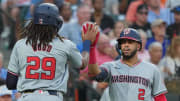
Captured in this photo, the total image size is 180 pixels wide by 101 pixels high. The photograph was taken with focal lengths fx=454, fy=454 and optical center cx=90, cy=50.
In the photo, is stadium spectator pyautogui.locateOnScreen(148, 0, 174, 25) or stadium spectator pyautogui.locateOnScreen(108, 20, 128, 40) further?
stadium spectator pyautogui.locateOnScreen(148, 0, 174, 25)

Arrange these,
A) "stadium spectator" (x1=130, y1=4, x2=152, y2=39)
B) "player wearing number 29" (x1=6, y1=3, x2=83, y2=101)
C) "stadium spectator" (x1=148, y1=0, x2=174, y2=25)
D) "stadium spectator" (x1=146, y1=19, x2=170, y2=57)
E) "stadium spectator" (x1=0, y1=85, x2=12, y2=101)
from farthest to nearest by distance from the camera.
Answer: "stadium spectator" (x1=148, y1=0, x2=174, y2=25)
"stadium spectator" (x1=130, y1=4, x2=152, y2=39)
"stadium spectator" (x1=146, y1=19, x2=170, y2=57)
"stadium spectator" (x1=0, y1=85, x2=12, y2=101)
"player wearing number 29" (x1=6, y1=3, x2=83, y2=101)

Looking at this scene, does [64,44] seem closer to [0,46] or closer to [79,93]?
[79,93]

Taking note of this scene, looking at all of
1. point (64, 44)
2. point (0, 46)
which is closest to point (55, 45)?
point (64, 44)

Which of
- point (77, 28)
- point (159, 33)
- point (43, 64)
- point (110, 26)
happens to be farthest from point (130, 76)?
point (110, 26)

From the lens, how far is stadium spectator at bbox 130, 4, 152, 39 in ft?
35.2

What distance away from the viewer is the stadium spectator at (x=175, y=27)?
10.8m

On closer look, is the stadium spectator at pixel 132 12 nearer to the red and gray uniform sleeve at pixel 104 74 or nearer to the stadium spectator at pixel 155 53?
the stadium spectator at pixel 155 53

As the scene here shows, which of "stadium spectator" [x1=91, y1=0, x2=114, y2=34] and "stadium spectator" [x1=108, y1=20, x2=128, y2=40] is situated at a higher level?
"stadium spectator" [x1=91, y1=0, x2=114, y2=34]

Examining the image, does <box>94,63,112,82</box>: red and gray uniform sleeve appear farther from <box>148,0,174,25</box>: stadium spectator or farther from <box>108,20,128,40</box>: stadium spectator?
<box>148,0,174,25</box>: stadium spectator

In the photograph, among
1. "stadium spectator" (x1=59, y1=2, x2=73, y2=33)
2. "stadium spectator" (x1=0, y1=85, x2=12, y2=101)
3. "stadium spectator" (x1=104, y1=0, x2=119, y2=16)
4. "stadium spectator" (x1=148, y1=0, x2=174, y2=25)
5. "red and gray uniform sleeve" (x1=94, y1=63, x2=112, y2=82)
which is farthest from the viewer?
"stadium spectator" (x1=104, y1=0, x2=119, y2=16)

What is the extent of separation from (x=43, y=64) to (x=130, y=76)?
1.20 meters

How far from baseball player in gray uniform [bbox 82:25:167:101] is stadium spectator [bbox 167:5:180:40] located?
5167mm

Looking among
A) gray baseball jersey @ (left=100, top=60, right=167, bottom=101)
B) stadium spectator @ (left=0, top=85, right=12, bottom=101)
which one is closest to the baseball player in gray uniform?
gray baseball jersey @ (left=100, top=60, right=167, bottom=101)

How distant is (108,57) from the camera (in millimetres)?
9453
